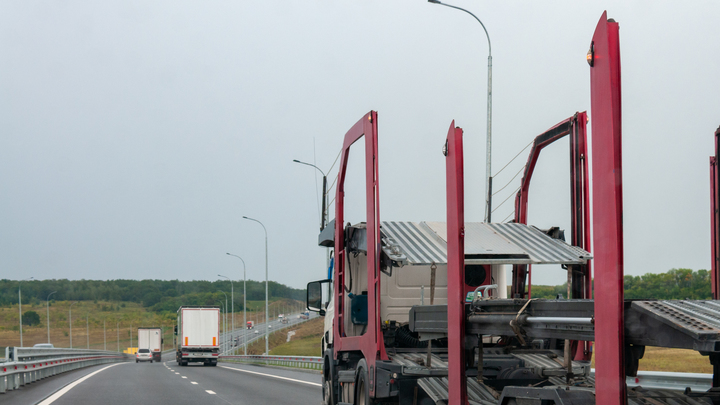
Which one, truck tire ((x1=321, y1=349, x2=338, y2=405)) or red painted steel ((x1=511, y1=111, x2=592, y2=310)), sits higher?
red painted steel ((x1=511, y1=111, x2=592, y2=310))

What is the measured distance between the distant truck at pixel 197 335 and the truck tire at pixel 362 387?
36702 millimetres

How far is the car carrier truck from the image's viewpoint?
3.11m

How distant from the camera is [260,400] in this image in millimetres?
15039

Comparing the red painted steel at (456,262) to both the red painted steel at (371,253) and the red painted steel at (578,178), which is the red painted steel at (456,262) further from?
the red painted steel at (578,178)

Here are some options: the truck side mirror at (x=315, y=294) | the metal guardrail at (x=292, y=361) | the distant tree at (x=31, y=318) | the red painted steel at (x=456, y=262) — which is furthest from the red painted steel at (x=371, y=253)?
the distant tree at (x=31, y=318)

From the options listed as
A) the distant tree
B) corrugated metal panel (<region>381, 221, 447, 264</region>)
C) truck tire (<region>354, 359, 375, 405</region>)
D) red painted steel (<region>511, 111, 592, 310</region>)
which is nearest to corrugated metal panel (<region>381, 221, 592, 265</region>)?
corrugated metal panel (<region>381, 221, 447, 264</region>)

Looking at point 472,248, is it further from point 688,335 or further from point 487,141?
point 487,141

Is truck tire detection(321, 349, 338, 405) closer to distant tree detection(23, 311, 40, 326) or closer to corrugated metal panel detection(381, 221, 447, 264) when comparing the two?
corrugated metal panel detection(381, 221, 447, 264)

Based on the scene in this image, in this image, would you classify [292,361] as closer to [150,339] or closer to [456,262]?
[456,262]

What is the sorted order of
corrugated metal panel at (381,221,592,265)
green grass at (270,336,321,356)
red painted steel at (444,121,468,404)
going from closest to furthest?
red painted steel at (444,121,468,404) < corrugated metal panel at (381,221,592,265) < green grass at (270,336,321,356)

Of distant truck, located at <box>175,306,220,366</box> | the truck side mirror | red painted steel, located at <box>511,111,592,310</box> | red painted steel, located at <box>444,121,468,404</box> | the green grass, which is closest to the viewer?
red painted steel, located at <box>444,121,468,404</box>

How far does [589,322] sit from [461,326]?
129 centimetres

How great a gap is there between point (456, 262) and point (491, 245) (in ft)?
7.77

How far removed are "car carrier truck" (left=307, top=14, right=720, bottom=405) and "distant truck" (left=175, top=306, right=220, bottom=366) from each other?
34275 mm
